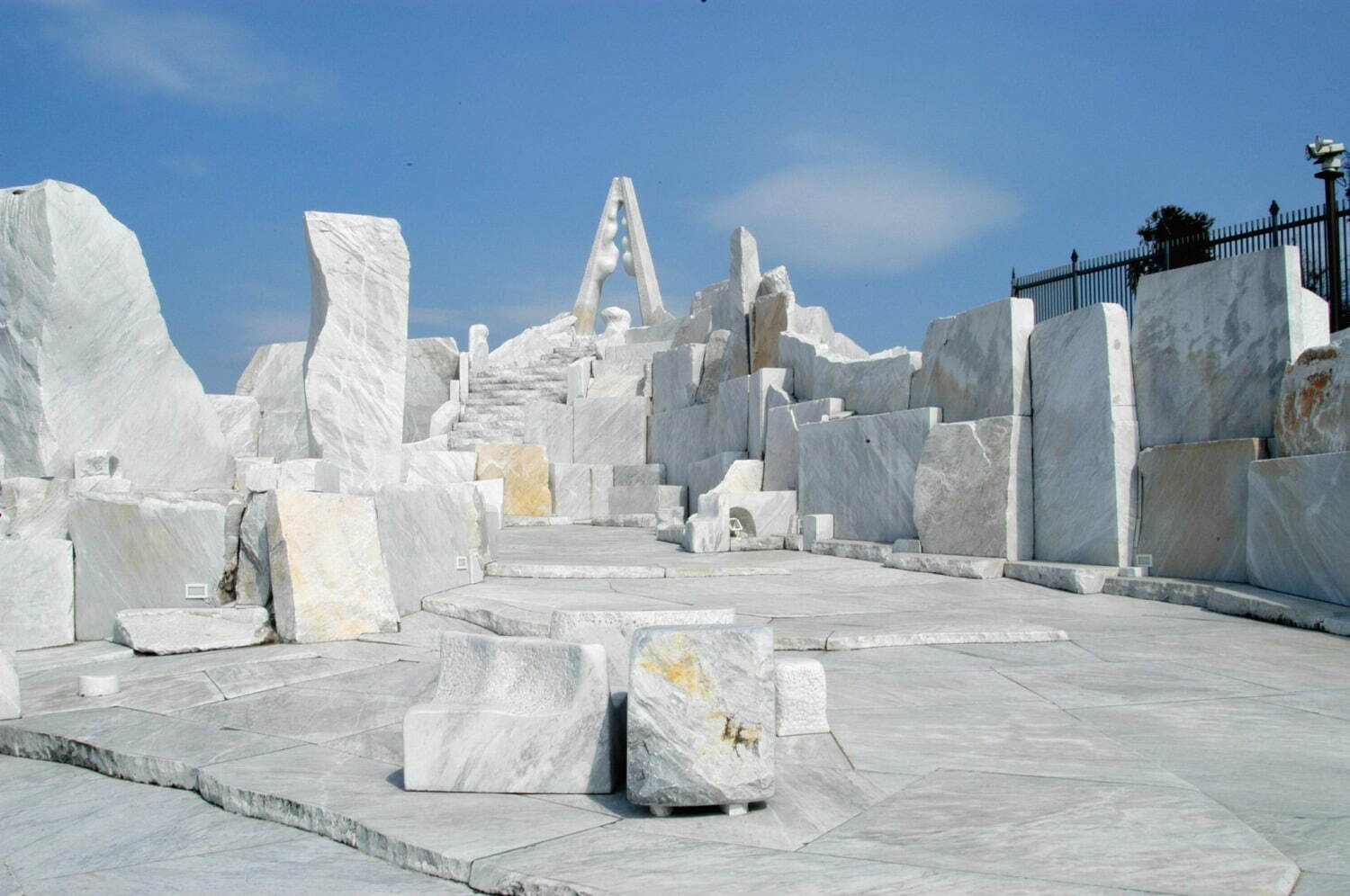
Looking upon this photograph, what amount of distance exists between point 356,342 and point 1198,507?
6.18 m

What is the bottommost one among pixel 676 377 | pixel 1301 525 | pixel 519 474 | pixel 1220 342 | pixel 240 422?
pixel 1301 525

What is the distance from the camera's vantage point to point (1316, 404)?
5477mm

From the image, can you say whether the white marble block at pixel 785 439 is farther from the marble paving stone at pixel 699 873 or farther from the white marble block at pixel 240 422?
the marble paving stone at pixel 699 873

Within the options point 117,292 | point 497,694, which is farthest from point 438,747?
point 117,292

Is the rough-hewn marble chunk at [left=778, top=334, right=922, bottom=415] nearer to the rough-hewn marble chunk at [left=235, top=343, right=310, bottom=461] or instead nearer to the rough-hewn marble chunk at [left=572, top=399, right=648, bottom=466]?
the rough-hewn marble chunk at [left=572, top=399, right=648, bottom=466]

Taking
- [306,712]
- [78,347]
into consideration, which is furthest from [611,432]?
[306,712]

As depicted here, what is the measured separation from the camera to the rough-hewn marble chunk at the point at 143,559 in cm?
528

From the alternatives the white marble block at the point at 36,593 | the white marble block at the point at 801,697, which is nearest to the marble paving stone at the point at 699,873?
the white marble block at the point at 801,697

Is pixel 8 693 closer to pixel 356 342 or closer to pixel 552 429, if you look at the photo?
pixel 356 342

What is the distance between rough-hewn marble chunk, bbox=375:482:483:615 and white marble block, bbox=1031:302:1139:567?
3.86 meters

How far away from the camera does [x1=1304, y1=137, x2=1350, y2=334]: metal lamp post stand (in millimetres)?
9312

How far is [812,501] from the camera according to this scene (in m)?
9.94

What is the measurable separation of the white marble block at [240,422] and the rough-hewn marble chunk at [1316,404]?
40.4 feet

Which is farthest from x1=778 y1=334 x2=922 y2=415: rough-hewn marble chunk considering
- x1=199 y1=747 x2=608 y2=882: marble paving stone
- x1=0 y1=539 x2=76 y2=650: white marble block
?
x1=199 y1=747 x2=608 y2=882: marble paving stone
